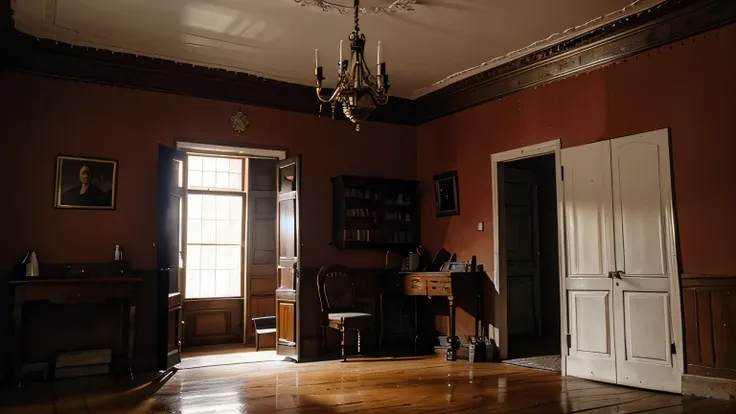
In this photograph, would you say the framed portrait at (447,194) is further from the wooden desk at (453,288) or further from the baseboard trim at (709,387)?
the baseboard trim at (709,387)

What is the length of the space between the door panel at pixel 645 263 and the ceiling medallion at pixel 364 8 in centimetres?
245

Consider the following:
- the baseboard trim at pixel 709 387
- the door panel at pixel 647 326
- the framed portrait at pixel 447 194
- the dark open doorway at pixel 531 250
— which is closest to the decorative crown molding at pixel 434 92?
the framed portrait at pixel 447 194

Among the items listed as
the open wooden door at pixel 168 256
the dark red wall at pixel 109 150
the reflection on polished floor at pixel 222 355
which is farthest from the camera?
the reflection on polished floor at pixel 222 355

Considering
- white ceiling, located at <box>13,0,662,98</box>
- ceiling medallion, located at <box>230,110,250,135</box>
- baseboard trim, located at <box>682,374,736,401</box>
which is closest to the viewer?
baseboard trim, located at <box>682,374,736,401</box>

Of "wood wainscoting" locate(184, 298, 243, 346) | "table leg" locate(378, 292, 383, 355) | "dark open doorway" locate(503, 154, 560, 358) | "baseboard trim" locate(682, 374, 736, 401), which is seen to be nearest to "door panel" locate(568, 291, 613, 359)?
"baseboard trim" locate(682, 374, 736, 401)

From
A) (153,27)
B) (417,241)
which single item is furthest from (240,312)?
(153,27)

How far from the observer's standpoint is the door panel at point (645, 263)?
5.26 metres

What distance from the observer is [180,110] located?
7000mm

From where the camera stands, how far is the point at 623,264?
565 cm

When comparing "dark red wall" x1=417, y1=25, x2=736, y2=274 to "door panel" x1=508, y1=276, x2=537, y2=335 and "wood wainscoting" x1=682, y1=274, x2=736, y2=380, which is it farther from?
"door panel" x1=508, y1=276, x2=537, y2=335

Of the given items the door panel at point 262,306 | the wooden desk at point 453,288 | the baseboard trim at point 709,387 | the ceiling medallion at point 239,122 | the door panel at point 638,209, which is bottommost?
the baseboard trim at point 709,387

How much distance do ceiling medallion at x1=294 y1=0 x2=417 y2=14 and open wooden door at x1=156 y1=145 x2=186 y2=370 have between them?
2420 millimetres

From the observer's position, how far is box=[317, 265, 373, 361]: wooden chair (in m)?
7.07

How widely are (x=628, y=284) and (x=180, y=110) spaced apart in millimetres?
5313
